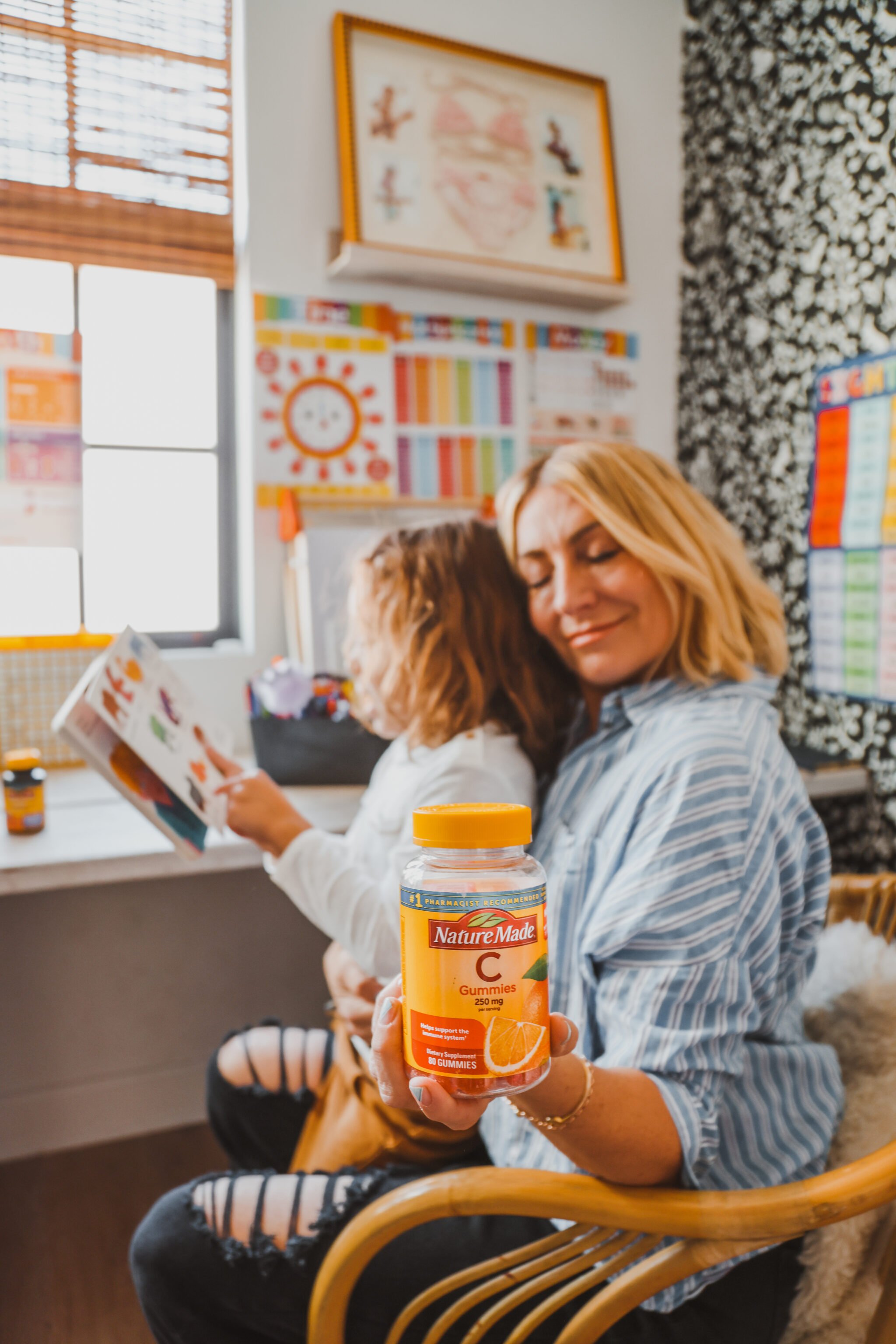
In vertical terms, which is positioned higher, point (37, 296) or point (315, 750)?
point (37, 296)

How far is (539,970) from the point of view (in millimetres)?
525

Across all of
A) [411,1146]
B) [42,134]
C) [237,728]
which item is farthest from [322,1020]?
[42,134]

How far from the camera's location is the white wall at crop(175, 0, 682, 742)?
204 centimetres

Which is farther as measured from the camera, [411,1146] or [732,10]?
[732,10]

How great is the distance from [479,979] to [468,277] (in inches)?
76.2

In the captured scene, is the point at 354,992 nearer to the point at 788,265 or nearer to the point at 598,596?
the point at 598,596

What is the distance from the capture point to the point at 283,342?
208cm

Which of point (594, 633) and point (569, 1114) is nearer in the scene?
point (569, 1114)

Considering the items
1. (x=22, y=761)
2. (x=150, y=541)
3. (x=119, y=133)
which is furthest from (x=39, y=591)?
(x=119, y=133)

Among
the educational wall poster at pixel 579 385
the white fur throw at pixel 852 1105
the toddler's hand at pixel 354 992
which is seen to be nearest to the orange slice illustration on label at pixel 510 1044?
the white fur throw at pixel 852 1105

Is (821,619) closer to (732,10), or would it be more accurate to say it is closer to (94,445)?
(732,10)

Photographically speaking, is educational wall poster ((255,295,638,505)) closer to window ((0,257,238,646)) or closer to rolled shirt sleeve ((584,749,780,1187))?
window ((0,257,238,646))

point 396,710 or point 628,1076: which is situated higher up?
point 396,710

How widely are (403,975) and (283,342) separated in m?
1.82
